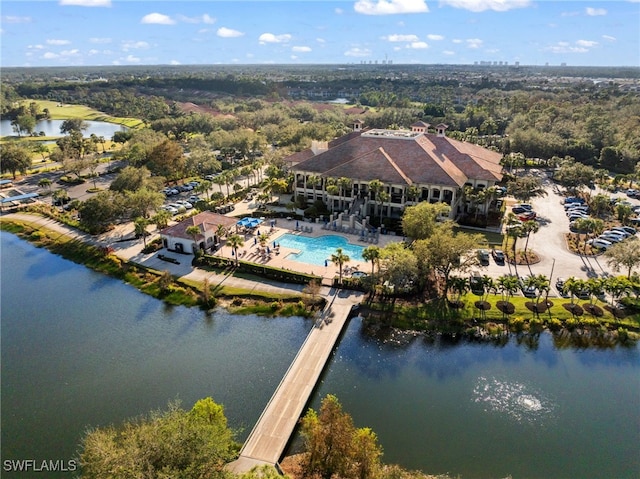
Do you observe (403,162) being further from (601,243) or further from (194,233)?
(194,233)

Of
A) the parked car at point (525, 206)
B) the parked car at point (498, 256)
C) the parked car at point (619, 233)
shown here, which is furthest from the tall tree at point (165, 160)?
the parked car at point (619, 233)

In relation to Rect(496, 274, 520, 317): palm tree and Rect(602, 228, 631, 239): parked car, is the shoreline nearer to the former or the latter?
Rect(496, 274, 520, 317): palm tree

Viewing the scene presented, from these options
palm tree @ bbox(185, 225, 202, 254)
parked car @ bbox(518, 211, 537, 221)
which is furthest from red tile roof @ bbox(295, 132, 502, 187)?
palm tree @ bbox(185, 225, 202, 254)

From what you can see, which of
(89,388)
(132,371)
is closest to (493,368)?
(132,371)

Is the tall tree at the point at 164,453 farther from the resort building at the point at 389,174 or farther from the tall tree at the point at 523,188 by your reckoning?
the tall tree at the point at 523,188

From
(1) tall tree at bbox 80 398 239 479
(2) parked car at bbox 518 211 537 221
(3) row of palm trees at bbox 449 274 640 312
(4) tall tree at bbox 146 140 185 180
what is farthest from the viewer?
(4) tall tree at bbox 146 140 185 180
